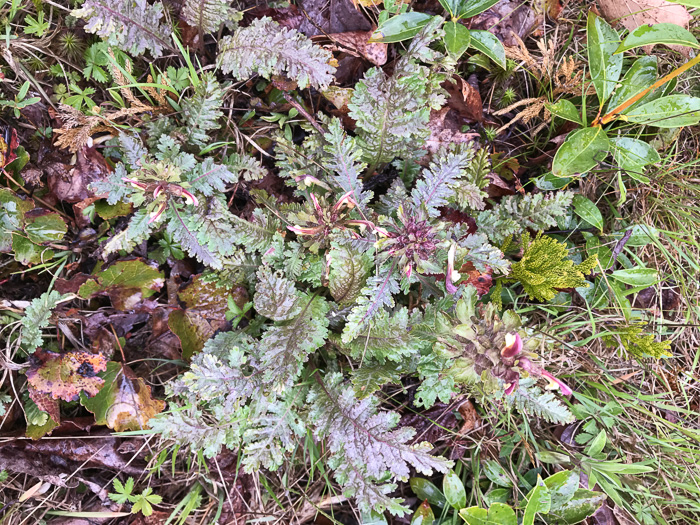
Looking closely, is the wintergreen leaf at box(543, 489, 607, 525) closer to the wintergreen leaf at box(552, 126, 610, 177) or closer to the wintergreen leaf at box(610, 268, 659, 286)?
the wintergreen leaf at box(610, 268, 659, 286)

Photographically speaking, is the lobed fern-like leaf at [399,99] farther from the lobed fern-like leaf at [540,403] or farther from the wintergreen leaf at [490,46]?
the lobed fern-like leaf at [540,403]

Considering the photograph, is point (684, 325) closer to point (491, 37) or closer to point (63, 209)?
point (491, 37)

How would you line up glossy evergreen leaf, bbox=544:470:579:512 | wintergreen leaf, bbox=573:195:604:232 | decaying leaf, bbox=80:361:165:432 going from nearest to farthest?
glossy evergreen leaf, bbox=544:470:579:512, decaying leaf, bbox=80:361:165:432, wintergreen leaf, bbox=573:195:604:232

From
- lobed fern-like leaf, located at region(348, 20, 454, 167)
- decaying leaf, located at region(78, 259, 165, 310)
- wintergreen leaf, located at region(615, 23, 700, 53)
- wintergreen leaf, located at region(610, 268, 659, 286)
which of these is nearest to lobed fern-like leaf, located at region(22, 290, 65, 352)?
decaying leaf, located at region(78, 259, 165, 310)

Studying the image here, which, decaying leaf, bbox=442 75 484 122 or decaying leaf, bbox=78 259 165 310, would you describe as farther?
decaying leaf, bbox=442 75 484 122

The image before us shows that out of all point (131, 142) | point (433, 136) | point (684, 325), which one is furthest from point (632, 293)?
point (131, 142)

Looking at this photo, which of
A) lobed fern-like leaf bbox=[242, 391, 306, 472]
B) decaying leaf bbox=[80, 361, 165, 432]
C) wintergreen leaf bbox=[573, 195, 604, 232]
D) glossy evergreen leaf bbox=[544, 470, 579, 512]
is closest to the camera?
lobed fern-like leaf bbox=[242, 391, 306, 472]
